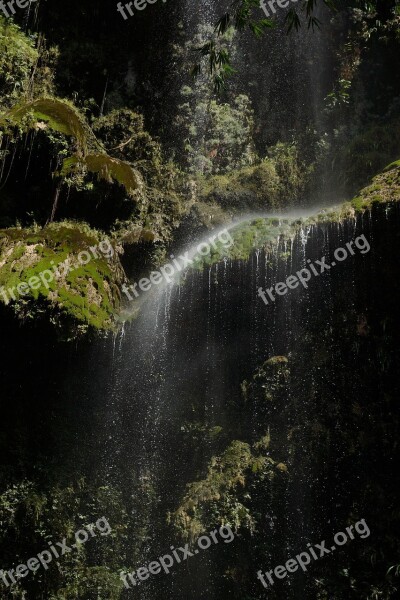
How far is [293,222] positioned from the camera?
760cm

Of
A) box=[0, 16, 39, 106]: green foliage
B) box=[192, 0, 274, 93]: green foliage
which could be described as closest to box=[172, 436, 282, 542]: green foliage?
box=[192, 0, 274, 93]: green foliage

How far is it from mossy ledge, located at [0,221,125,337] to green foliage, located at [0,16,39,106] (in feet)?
8.89

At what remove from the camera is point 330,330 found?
7.28m

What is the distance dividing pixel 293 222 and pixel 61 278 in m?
3.39

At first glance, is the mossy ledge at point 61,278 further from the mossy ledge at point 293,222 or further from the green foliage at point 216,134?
the green foliage at point 216,134

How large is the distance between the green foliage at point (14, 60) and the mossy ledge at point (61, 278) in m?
2.71

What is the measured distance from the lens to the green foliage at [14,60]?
8.37 m

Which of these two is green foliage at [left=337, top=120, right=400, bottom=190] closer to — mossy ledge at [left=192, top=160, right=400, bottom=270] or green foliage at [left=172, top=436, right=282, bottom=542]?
mossy ledge at [left=192, top=160, right=400, bottom=270]

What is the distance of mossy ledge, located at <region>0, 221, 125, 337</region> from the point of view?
6.16 meters

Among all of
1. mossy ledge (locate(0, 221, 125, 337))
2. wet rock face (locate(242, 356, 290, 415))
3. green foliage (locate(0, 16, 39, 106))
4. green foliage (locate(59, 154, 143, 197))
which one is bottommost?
wet rock face (locate(242, 356, 290, 415))

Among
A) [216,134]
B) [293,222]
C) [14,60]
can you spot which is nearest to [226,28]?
[293,222]

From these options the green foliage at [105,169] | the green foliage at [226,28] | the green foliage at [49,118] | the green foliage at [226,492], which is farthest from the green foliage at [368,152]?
the green foliage at [226,28]

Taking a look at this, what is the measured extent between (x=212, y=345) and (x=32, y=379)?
2622mm

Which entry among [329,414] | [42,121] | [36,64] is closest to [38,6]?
[36,64]
